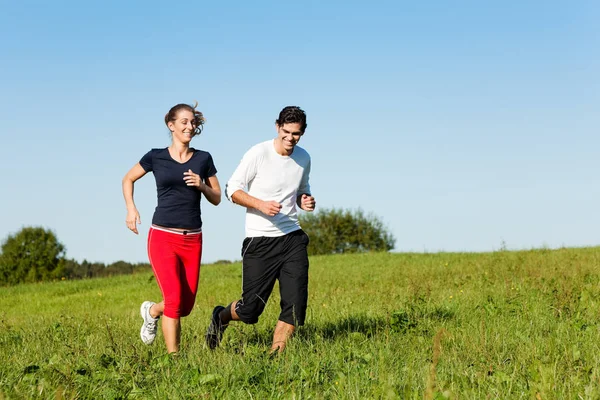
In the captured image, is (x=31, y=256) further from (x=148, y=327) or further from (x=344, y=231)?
(x=148, y=327)

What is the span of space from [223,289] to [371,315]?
392 inches

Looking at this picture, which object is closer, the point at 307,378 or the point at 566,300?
the point at 307,378

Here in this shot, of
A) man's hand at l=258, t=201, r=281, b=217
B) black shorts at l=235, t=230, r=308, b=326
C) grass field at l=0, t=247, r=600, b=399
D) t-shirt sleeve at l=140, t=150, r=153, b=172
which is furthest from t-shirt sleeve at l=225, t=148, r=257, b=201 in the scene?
grass field at l=0, t=247, r=600, b=399

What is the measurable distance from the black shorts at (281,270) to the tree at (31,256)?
52791 mm

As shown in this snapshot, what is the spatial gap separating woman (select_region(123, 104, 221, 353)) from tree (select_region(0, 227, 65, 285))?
52.6m

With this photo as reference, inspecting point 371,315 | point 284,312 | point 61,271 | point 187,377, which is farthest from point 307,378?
point 61,271

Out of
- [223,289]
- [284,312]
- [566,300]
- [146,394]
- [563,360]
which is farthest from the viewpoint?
[223,289]

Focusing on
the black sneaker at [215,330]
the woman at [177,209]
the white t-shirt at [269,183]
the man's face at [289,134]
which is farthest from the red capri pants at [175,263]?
the man's face at [289,134]

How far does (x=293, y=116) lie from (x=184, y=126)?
113 cm

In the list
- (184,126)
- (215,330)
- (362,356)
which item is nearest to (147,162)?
(184,126)

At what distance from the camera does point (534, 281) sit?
37.7 ft

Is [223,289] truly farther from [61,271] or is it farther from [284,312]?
[61,271]

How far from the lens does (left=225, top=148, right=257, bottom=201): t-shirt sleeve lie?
6.52 meters

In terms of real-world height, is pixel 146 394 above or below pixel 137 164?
below
